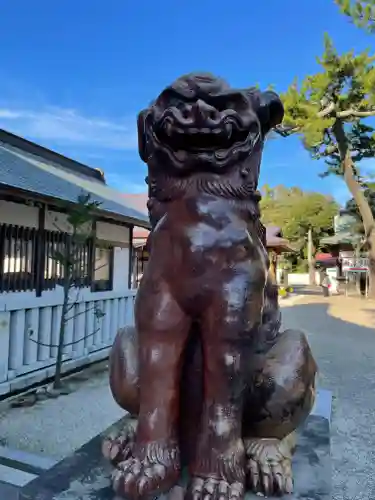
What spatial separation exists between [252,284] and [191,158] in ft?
1.20

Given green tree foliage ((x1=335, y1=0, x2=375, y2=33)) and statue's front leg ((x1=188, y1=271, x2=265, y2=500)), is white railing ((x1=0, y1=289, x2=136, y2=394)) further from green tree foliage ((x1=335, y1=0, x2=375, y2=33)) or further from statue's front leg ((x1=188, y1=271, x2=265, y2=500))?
green tree foliage ((x1=335, y1=0, x2=375, y2=33))

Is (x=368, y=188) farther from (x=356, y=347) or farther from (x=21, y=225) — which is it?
(x=21, y=225)

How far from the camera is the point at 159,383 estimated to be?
1144 millimetres

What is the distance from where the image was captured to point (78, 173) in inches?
342

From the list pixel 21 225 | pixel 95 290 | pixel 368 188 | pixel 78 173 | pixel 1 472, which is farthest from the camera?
pixel 368 188

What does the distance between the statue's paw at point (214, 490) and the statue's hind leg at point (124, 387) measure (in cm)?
26

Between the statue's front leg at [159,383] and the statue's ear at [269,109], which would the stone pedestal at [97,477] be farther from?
the statue's ear at [269,109]

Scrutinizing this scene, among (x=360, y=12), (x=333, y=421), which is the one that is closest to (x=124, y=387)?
(x=333, y=421)

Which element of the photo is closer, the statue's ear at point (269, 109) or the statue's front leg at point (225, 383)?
the statue's front leg at point (225, 383)

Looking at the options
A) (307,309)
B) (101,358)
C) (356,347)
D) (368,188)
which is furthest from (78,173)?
(368,188)

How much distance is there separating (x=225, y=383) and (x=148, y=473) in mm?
280

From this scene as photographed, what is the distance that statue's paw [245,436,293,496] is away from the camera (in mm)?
1156

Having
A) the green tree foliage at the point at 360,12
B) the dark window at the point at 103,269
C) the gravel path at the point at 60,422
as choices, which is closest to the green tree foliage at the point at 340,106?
the green tree foliage at the point at 360,12

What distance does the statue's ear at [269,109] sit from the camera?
1.23 metres
